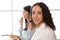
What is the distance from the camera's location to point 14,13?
3174 mm

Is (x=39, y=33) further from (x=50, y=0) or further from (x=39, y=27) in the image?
(x=50, y=0)

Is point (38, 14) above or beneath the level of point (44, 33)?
above

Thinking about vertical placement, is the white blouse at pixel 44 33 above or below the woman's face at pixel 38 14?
Answer: below

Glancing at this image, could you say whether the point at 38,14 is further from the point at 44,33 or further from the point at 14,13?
the point at 14,13

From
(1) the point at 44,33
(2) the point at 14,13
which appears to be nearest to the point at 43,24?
(1) the point at 44,33

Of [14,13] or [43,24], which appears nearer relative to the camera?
[43,24]

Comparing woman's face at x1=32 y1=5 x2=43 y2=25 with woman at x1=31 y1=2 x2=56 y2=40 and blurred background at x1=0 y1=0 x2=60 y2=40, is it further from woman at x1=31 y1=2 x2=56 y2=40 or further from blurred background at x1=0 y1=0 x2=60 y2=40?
blurred background at x1=0 y1=0 x2=60 y2=40

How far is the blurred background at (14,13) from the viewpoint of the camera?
314 cm

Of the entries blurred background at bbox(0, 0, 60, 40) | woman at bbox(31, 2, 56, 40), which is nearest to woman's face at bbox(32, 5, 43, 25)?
woman at bbox(31, 2, 56, 40)

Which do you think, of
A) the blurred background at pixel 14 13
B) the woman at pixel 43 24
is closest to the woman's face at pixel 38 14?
the woman at pixel 43 24

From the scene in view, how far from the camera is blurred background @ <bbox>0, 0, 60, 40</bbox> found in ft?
10.3

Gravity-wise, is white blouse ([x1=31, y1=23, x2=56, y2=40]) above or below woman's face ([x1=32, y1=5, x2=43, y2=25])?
below

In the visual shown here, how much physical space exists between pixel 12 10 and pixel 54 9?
0.83 metres

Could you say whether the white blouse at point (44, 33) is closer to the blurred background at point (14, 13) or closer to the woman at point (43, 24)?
the woman at point (43, 24)
